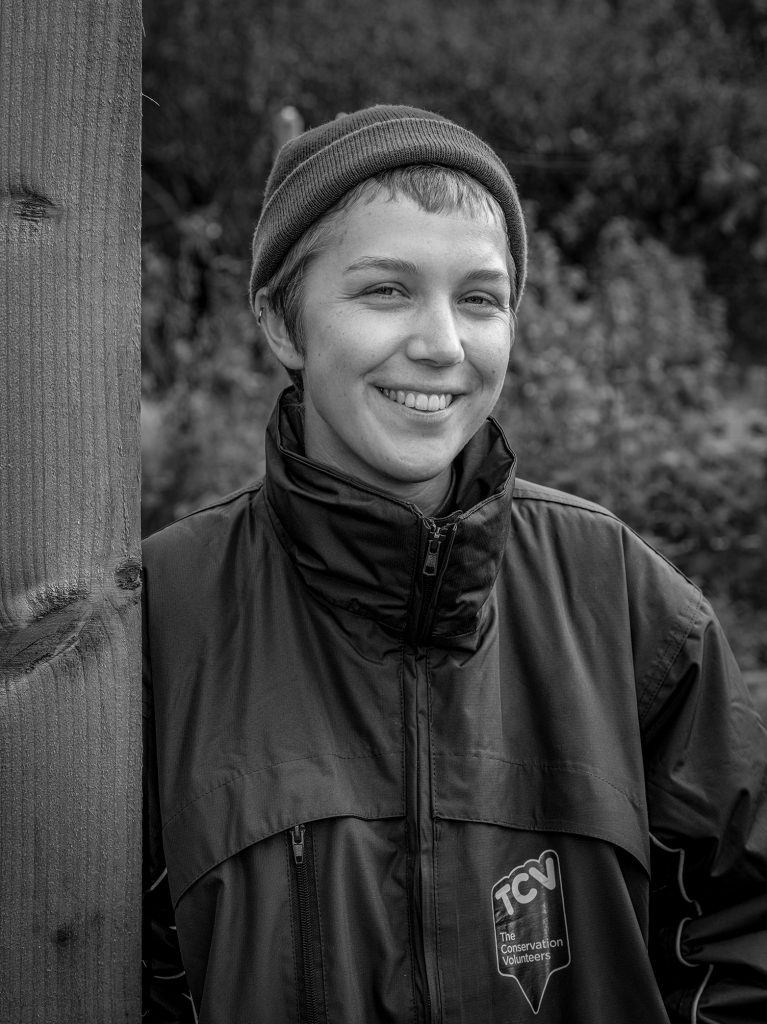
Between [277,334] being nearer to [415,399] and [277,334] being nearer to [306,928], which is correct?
[415,399]

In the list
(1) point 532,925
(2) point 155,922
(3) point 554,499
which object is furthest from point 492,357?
(2) point 155,922

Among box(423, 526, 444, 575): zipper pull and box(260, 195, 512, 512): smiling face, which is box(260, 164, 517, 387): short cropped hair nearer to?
box(260, 195, 512, 512): smiling face

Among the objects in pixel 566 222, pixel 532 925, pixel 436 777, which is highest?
pixel 566 222

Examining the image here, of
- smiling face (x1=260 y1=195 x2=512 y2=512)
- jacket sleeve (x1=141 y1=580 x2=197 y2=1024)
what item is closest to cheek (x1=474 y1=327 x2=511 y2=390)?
smiling face (x1=260 y1=195 x2=512 y2=512)

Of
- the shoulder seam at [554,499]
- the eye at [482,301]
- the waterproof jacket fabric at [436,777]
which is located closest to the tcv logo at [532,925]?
the waterproof jacket fabric at [436,777]

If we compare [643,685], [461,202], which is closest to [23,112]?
[461,202]

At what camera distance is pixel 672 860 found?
68.7 inches

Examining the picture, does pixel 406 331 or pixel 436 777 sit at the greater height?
pixel 406 331

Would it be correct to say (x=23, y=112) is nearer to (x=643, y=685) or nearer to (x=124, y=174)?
(x=124, y=174)

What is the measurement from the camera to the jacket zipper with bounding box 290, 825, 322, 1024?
1.52 meters

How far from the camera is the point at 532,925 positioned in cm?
163

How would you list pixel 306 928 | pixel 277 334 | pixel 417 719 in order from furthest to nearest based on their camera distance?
pixel 277 334
pixel 417 719
pixel 306 928

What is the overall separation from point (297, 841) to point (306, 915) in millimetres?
108

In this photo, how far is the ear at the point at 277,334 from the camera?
1.84m
